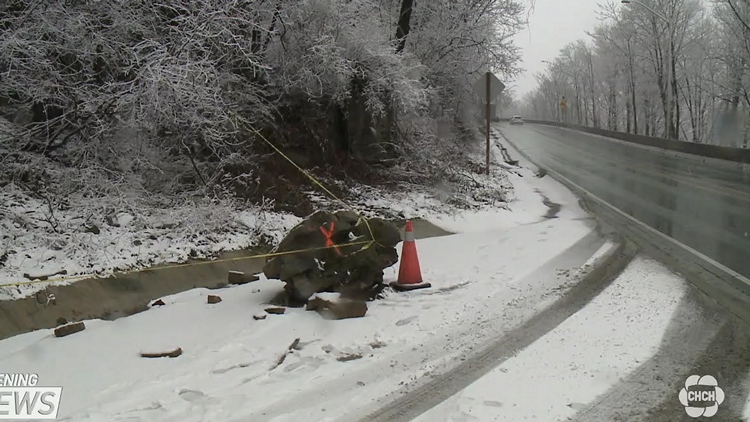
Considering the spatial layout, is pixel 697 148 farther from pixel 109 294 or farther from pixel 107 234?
pixel 109 294

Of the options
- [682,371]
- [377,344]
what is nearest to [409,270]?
[377,344]

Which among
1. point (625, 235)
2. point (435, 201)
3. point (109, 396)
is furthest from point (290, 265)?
point (435, 201)

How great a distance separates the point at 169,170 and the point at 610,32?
5739 cm

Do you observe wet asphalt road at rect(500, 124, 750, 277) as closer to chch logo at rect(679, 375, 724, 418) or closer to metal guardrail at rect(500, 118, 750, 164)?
metal guardrail at rect(500, 118, 750, 164)

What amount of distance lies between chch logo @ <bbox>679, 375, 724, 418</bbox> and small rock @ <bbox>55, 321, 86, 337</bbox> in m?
5.19

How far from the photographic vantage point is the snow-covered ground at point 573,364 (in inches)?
163

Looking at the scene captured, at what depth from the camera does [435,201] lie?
13719mm

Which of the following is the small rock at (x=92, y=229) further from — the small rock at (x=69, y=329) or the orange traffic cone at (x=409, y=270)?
the orange traffic cone at (x=409, y=270)

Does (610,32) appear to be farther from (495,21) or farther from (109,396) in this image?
(109,396)

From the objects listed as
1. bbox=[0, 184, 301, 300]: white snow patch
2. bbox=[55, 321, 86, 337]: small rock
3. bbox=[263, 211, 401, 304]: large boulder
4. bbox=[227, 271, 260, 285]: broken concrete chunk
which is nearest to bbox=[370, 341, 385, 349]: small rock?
bbox=[263, 211, 401, 304]: large boulder

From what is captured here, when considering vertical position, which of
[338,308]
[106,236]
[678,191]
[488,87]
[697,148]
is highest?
[488,87]

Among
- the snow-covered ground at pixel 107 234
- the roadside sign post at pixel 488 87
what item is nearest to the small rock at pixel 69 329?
the snow-covered ground at pixel 107 234

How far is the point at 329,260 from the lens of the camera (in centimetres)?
686

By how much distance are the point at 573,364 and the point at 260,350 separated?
262cm
